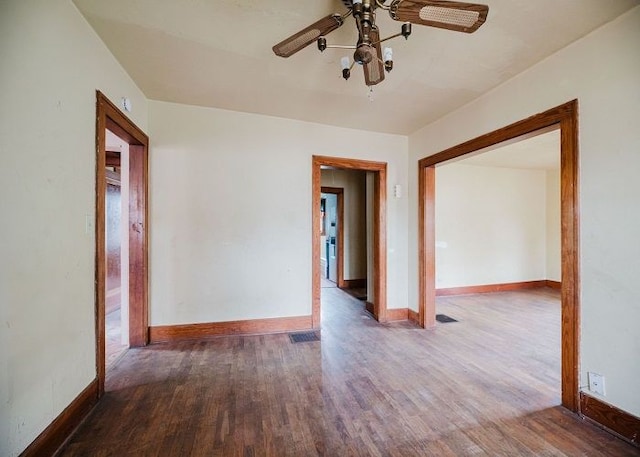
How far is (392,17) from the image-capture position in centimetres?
133

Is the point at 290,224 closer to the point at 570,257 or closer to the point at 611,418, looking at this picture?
the point at 570,257

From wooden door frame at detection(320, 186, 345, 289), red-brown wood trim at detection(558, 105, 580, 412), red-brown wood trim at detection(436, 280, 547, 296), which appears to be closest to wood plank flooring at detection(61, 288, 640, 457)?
red-brown wood trim at detection(558, 105, 580, 412)

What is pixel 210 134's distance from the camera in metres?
3.13

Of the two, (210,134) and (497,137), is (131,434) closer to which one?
(210,134)

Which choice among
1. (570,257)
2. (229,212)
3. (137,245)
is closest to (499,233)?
(570,257)

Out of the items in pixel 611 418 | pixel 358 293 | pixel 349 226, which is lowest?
pixel 358 293

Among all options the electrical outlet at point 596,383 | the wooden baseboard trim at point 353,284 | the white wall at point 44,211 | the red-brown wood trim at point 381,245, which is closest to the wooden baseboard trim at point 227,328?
the red-brown wood trim at point 381,245

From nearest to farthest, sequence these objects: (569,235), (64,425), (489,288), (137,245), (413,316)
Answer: (64,425), (569,235), (137,245), (413,316), (489,288)

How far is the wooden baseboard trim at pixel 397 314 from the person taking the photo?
379 cm

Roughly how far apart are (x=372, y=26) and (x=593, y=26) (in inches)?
60.3

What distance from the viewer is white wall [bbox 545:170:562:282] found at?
19.3 ft

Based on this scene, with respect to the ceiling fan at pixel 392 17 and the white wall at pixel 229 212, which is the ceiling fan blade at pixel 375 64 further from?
the white wall at pixel 229 212

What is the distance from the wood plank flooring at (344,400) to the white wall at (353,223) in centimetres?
274

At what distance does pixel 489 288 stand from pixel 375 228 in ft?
10.8
